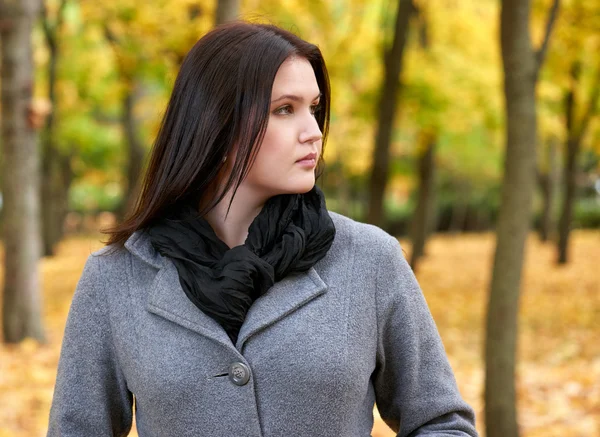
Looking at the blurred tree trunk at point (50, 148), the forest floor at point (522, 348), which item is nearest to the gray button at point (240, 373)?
the forest floor at point (522, 348)

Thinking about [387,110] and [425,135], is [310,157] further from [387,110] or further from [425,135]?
[425,135]

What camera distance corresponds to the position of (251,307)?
5.93ft

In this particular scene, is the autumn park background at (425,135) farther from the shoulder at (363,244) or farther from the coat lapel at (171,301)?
the coat lapel at (171,301)

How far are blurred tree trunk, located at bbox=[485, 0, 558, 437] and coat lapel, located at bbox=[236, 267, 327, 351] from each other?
2.90 m

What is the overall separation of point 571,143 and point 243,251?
546 inches

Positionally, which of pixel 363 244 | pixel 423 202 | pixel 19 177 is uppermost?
pixel 363 244

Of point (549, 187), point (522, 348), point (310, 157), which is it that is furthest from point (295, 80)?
point (549, 187)

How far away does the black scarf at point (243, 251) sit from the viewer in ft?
5.77

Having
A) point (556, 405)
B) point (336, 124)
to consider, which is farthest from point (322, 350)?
point (336, 124)

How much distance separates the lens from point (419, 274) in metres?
14.2

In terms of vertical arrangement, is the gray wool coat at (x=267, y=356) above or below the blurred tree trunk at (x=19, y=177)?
above

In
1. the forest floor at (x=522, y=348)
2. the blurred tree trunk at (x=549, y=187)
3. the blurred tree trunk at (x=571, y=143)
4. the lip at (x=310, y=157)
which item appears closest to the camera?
the lip at (x=310, y=157)

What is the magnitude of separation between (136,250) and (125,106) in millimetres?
15574

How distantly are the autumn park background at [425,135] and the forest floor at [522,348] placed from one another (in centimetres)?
3
